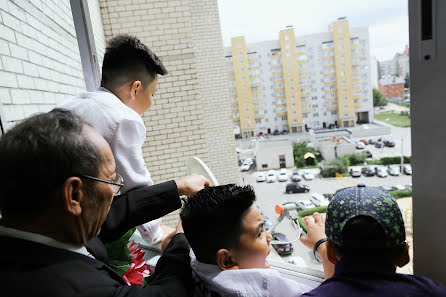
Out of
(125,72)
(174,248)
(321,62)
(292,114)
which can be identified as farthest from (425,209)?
(292,114)

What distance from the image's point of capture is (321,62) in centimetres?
378

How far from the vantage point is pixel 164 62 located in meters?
3.73

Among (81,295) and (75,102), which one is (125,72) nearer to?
(75,102)

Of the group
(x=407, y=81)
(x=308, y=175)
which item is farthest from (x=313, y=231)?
(x=308, y=175)

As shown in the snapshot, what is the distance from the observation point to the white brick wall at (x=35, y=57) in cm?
125

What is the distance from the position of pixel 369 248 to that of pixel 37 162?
2.31 feet

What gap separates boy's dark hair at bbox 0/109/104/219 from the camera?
0.50 metres

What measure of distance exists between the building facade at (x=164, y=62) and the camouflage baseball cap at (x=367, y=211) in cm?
117

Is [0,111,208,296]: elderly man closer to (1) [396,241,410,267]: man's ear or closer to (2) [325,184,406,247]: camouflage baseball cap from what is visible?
(2) [325,184,406,247]: camouflage baseball cap

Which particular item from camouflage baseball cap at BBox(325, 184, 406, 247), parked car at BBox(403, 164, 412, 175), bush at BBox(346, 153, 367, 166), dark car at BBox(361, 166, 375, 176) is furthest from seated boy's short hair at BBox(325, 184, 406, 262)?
bush at BBox(346, 153, 367, 166)

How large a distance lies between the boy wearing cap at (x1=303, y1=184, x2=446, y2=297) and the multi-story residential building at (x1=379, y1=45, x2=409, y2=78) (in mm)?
411

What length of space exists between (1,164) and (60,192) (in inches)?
3.9

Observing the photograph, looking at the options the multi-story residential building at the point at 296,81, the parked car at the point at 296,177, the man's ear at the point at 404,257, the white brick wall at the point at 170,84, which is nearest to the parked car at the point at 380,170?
the multi-story residential building at the point at 296,81

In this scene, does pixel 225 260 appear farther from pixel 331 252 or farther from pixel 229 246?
pixel 331 252
